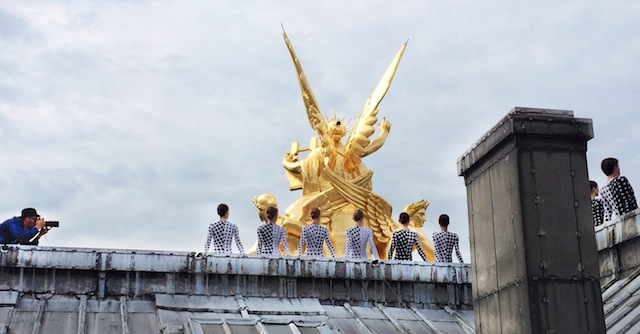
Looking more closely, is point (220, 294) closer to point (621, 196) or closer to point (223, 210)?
point (223, 210)

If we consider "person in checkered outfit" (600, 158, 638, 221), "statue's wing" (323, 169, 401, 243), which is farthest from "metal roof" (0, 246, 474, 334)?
"statue's wing" (323, 169, 401, 243)

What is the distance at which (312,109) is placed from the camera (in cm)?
2294

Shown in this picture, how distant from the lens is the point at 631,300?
1145 cm

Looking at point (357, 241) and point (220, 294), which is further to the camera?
point (357, 241)

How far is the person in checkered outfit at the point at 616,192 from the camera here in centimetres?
1372

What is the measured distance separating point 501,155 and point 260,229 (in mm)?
7087

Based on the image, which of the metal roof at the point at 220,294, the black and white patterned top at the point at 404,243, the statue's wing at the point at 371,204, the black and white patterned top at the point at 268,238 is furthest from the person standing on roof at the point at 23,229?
the statue's wing at the point at 371,204

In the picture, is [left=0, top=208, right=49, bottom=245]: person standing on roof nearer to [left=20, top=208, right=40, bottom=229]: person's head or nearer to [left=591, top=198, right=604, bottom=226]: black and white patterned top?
[left=20, top=208, right=40, bottom=229]: person's head

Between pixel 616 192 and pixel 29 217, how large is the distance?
30.7ft

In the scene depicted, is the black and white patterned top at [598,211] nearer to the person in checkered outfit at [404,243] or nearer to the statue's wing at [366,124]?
the person in checkered outfit at [404,243]

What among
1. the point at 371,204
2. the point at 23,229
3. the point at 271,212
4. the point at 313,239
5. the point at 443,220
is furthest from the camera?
the point at 371,204

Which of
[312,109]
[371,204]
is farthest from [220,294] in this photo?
[312,109]

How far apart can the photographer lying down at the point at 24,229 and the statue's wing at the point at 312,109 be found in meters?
8.32

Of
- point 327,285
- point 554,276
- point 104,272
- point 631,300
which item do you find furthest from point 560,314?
Answer: point 104,272
